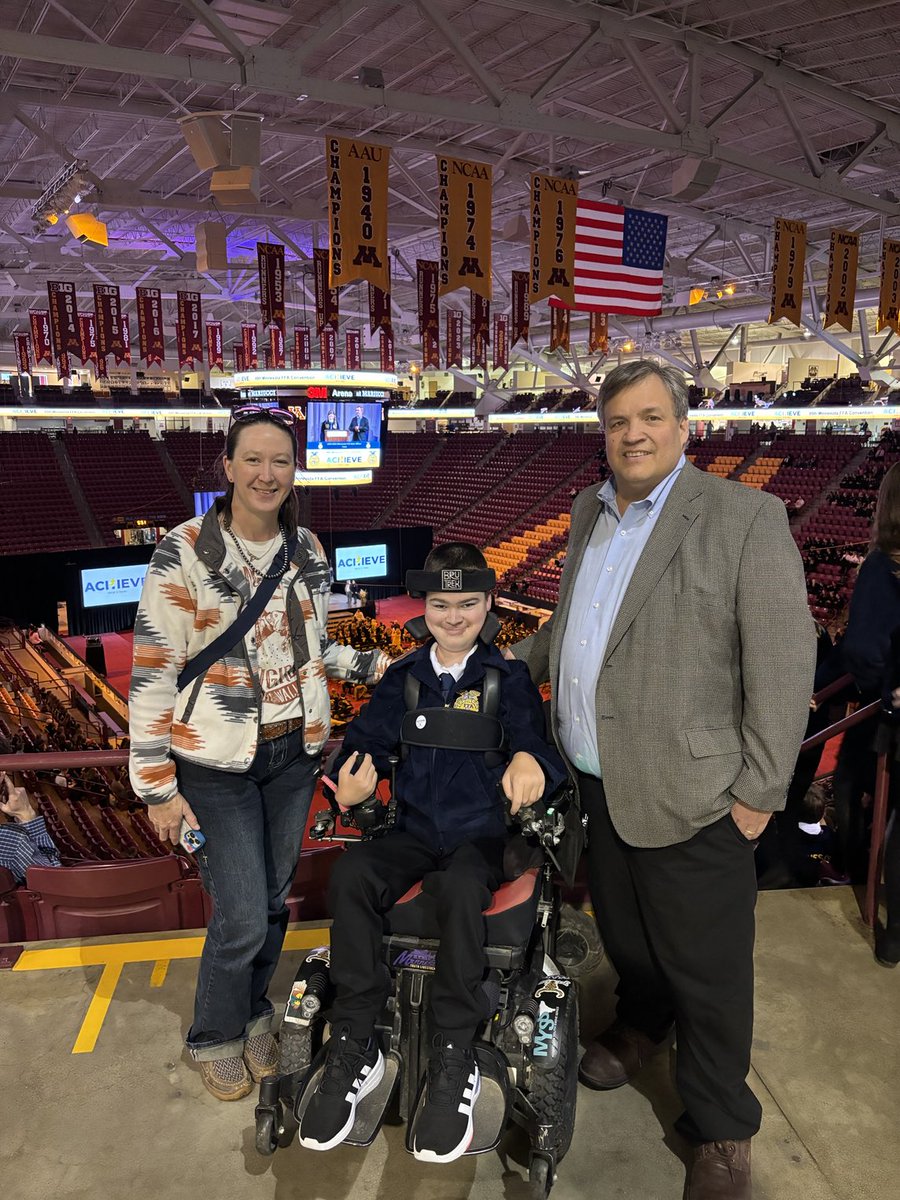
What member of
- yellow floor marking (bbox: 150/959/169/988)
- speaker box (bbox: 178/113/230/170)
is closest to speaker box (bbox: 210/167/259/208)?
speaker box (bbox: 178/113/230/170)

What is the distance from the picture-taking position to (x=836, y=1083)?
92.4 inches

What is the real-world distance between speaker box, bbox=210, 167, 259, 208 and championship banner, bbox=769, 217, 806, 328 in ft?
25.5

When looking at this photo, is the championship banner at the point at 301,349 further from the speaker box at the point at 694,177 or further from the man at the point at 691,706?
the man at the point at 691,706

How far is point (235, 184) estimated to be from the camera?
780 cm

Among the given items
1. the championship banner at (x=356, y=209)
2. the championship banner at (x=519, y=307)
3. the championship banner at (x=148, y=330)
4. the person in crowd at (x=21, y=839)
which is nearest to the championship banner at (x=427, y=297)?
the championship banner at (x=519, y=307)

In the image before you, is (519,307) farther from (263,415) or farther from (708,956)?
(708,956)

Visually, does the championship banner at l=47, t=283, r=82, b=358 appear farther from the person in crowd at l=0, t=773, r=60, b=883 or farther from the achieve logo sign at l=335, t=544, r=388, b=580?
the person in crowd at l=0, t=773, r=60, b=883

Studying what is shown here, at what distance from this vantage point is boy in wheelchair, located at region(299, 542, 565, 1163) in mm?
1842

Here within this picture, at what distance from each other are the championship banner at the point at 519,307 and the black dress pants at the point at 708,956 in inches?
576

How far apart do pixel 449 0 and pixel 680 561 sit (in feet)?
30.7

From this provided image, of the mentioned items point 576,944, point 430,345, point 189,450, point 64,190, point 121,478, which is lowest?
point 576,944

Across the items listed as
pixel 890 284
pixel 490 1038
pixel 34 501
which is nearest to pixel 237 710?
pixel 490 1038

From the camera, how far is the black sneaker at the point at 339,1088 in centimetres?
179

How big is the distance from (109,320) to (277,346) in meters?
3.79
